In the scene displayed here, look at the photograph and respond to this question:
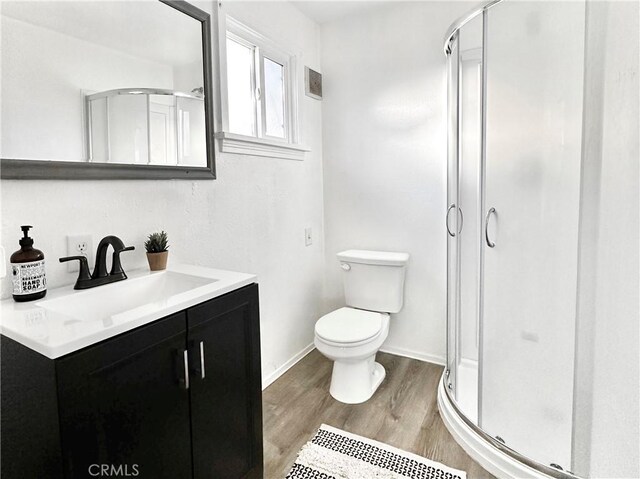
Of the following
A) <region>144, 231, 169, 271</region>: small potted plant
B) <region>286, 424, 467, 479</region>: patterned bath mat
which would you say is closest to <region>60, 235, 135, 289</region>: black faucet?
<region>144, 231, 169, 271</region>: small potted plant

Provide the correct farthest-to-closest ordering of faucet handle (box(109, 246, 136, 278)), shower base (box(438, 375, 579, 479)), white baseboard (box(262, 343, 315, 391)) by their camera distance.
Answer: white baseboard (box(262, 343, 315, 391)), shower base (box(438, 375, 579, 479)), faucet handle (box(109, 246, 136, 278))

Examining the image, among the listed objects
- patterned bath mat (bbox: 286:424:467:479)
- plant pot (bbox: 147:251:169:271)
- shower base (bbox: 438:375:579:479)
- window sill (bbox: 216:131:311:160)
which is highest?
window sill (bbox: 216:131:311:160)

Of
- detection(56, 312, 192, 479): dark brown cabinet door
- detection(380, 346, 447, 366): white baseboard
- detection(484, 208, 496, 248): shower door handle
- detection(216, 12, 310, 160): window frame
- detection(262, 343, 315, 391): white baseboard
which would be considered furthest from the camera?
detection(380, 346, 447, 366): white baseboard

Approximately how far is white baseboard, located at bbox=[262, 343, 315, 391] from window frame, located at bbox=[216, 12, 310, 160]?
4.31ft

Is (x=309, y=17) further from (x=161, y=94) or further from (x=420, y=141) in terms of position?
(x=161, y=94)

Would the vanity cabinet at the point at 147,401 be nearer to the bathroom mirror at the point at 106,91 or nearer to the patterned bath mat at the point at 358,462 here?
the patterned bath mat at the point at 358,462

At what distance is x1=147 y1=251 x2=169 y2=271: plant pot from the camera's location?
1.45 m

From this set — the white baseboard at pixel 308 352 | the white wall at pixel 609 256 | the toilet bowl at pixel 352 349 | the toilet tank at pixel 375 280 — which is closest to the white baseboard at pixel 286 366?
the white baseboard at pixel 308 352

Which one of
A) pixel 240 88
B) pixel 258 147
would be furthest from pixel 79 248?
pixel 240 88

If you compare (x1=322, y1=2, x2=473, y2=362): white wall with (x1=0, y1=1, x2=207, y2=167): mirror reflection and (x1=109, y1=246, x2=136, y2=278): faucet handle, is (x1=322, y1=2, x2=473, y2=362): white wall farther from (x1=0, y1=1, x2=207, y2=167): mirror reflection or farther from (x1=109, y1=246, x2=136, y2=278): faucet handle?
(x1=109, y1=246, x2=136, y2=278): faucet handle

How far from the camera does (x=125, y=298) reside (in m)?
1.31

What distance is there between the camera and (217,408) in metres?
1.20

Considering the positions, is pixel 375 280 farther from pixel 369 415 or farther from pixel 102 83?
pixel 102 83

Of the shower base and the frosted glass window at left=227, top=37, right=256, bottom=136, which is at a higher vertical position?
the frosted glass window at left=227, top=37, right=256, bottom=136
